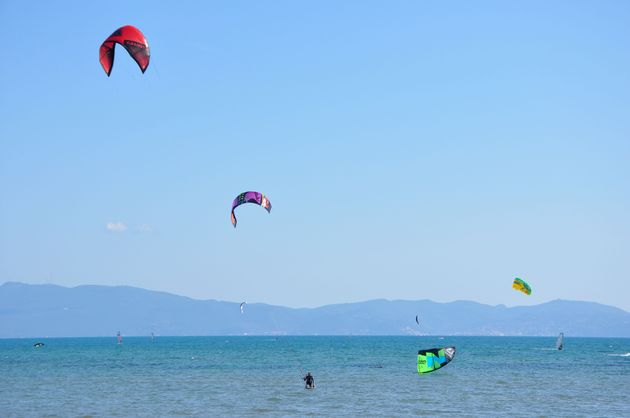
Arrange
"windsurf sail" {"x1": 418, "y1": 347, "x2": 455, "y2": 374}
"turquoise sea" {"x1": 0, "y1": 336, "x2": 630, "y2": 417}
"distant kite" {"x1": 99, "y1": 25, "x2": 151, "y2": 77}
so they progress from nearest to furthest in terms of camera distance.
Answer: "distant kite" {"x1": 99, "y1": 25, "x2": 151, "y2": 77}, "turquoise sea" {"x1": 0, "y1": 336, "x2": 630, "y2": 417}, "windsurf sail" {"x1": 418, "y1": 347, "x2": 455, "y2": 374}

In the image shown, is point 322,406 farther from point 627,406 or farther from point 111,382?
point 111,382

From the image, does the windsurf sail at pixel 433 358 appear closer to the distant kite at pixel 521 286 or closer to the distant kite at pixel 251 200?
the distant kite at pixel 521 286

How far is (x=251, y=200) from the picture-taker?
142 ft

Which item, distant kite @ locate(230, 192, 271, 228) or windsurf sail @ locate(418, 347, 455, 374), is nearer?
distant kite @ locate(230, 192, 271, 228)

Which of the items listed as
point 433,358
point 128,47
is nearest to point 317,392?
point 433,358

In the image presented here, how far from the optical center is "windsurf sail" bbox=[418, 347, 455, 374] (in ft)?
164

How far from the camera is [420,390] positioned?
45.3m

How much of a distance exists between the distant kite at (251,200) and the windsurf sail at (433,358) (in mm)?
14837

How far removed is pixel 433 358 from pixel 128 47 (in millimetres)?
29536

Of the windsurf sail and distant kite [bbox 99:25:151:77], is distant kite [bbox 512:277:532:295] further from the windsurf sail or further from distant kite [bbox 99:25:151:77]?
distant kite [bbox 99:25:151:77]

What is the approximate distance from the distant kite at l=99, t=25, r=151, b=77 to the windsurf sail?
28.3m

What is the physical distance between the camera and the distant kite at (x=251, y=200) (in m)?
42.2

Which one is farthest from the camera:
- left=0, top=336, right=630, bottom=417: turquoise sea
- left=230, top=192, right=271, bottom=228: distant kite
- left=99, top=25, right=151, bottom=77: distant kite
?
left=230, top=192, right=271, bottom=228: distant kite

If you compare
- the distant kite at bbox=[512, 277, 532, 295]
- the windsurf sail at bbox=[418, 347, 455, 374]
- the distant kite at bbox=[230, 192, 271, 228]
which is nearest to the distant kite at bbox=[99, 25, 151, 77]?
the distant kite at bbox=[230, 192, 271, 228]
